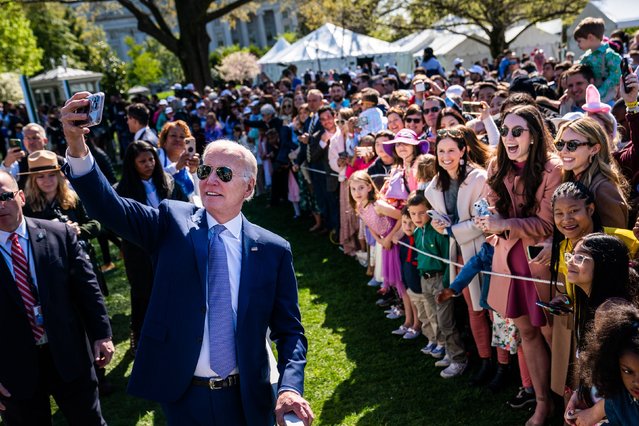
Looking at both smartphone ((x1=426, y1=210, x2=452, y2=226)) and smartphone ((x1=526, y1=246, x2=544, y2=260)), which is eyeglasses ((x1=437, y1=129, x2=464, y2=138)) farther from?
smartphone ((x1=526, y1=246, x2=544, y2=260))

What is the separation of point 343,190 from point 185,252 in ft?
20.6

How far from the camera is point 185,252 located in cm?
306

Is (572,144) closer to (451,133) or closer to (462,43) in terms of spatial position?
(451,133)

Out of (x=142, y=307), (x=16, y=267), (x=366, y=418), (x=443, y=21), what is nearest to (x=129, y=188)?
(x=142, y=307)

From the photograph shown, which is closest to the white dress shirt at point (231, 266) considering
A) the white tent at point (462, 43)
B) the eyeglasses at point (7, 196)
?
the eyeglasses at point (7, 196)

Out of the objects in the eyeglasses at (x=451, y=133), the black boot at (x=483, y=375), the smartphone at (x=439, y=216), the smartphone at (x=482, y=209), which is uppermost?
the eyeglasses at (x=451, y=133)

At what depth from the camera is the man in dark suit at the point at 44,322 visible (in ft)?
13.3

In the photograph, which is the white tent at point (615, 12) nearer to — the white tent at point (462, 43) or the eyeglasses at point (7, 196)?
the white tent at point (462, 43)

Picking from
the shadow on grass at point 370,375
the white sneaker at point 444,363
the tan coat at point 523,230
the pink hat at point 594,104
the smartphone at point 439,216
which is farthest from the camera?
the white sneaker at point 444,363

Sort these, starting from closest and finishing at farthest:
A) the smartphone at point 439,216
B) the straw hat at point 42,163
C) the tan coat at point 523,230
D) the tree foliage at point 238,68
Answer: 1. the tan coat at point 523,230
2. the smartphone at point 439,216
3. the straw hat at point 42,163
4. the tree foliage at point 238,68

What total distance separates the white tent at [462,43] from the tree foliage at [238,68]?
75.7 feet

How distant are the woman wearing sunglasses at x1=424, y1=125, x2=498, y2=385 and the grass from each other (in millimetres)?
457

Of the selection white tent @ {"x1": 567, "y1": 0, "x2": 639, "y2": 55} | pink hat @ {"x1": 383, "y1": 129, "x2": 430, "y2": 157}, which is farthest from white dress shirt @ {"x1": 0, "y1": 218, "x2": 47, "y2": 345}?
white tent @ {"x1": 567, "y1": 0, "x2": 639, "y2": 55}

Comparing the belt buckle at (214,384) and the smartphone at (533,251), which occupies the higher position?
the belt buckle at (214,384)
